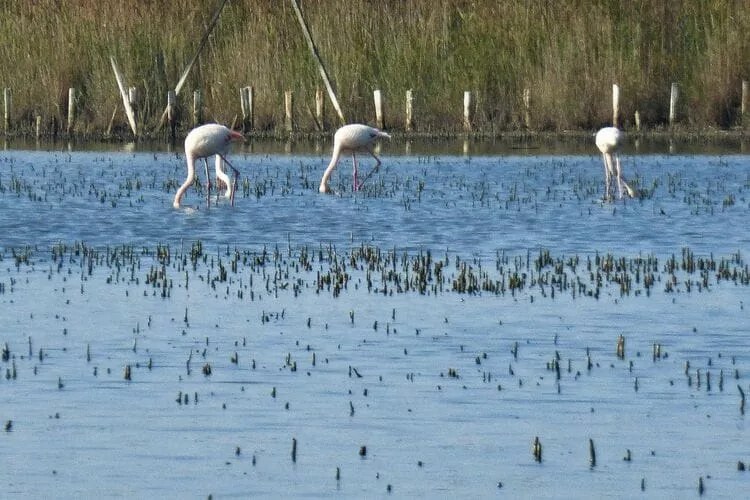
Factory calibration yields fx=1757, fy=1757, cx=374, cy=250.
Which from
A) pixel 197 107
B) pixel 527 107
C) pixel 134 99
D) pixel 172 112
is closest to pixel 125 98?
pixel 134 99

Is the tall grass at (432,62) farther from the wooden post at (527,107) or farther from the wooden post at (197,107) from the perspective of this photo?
the wooden post at (197,107)

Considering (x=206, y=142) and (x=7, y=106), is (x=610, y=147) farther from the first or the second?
(x=7, y=106)

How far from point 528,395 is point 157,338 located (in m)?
2.77

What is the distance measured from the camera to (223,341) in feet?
34.5

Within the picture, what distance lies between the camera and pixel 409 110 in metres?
30.9

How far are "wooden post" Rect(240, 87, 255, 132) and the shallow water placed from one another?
1097 centimetres

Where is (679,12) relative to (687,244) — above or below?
above

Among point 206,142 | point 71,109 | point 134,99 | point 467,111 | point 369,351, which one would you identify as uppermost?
point 134,99

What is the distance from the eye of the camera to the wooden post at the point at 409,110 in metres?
30.9

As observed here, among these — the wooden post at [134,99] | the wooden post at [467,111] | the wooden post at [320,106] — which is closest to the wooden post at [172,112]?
the wooden post at [134,99]

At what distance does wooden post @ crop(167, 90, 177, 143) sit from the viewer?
30.8m

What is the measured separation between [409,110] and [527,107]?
2.08 meters

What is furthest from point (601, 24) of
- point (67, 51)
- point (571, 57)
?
point (67, 51)

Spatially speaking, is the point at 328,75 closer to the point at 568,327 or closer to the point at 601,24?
the point at 601,24
